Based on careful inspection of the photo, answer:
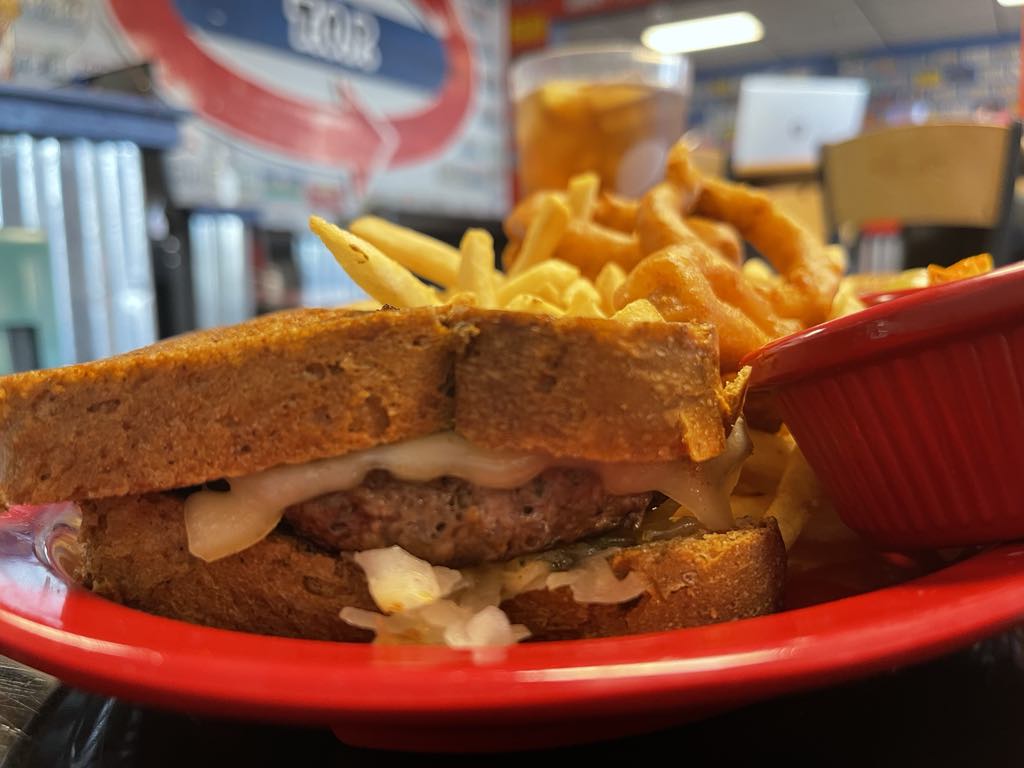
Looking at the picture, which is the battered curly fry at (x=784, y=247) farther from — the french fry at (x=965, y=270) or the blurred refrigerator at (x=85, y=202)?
the blurred refrigerator at (x=85, y=202)

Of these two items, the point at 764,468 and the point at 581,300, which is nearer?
the point at 764,468

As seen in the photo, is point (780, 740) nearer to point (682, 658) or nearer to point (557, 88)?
point (682, 658)

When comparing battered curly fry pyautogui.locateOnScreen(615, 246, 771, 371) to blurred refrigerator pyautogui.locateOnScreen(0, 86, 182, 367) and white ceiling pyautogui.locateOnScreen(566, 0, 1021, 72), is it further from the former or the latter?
white ceiling pyautogui.locateOnScreen(566, 0, 1021, 72)

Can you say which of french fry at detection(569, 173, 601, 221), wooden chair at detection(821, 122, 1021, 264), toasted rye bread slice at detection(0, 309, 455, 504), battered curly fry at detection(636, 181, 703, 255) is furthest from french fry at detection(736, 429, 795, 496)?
wooden chair at detection(821, 122, 1021, 264)

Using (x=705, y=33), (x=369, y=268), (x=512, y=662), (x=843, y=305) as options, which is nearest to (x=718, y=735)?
(x=512, y=662)

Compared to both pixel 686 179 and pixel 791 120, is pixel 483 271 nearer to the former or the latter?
pixel 686 179

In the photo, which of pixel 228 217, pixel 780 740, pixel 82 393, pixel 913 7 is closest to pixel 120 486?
pixel 82 393
